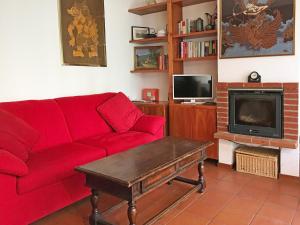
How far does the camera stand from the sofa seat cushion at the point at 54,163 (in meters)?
2.09

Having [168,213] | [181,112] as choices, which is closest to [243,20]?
[181,112]

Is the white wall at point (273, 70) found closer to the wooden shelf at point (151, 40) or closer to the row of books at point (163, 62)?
the row of books at point (163, 62)

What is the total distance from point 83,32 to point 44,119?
4.41 feet

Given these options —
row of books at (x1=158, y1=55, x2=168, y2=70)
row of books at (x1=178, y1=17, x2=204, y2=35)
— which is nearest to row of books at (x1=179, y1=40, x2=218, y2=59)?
row of books at (x1=178, y1=17, x2=204, y2=35)

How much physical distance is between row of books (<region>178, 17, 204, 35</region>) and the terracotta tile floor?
196 centimetres

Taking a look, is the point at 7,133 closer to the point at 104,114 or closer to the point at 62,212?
the point at 62,212

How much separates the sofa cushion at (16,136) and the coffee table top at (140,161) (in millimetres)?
598

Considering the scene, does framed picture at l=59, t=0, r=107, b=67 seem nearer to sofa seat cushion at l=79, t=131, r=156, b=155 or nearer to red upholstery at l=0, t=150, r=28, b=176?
sofa seat cushion at l=79, t=131, r=156, b=155

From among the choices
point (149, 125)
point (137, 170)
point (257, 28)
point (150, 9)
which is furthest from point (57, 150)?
point (150, 9)

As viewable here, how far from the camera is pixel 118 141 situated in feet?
9.58

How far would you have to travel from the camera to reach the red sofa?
6.63ft

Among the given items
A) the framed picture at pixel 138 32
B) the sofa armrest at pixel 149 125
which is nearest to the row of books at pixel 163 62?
the framed picture at pixel 138 32

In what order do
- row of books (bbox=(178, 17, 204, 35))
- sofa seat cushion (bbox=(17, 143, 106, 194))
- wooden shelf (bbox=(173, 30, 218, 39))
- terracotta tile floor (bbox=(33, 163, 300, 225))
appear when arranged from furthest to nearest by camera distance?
row of books (bbox=(178, 17, 204, 35))
wooden shelf (bbox=(173, 30, 218, 39))
terracotta tile floor (bbox=(33, 163, 300, 225))
sofa seat cushion (bbox=(17, 143, 106, 194))

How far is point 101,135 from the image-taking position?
3215 millimetres
